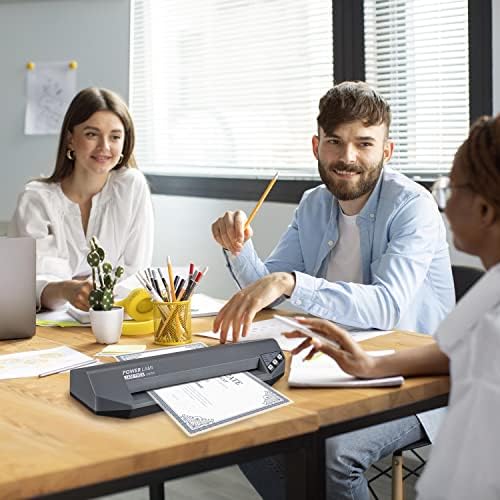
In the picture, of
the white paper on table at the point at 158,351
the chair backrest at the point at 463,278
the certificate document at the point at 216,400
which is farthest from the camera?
the chair backrest at the point at 463,278

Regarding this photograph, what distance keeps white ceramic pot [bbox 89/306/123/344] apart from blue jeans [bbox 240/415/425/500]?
461 millimetres

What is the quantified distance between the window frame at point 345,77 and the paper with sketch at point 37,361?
5.89 feet

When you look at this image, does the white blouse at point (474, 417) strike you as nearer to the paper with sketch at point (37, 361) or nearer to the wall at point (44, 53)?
the paper with sketch at point (37, 361)

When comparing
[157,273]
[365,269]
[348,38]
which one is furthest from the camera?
[348,38]

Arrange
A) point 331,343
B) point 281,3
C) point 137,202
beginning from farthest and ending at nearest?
1. point 281,3
2. point 137,202
3. point 331,343

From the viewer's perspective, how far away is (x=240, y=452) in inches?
54.1

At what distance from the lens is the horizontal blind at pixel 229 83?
3992 mm

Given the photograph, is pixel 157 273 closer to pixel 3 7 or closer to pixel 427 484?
pixel 427 484

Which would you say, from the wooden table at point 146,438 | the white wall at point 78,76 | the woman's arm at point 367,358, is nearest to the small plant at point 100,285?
the wooden table at point 146,438

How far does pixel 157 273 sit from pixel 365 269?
0.59 m

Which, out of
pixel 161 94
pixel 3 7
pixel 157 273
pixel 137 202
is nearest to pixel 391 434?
pixel 157 273

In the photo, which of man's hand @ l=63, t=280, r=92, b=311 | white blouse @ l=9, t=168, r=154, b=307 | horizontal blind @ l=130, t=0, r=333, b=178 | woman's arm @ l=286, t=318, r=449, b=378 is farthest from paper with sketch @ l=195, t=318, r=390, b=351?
horizontal blind @ l=130, t=0, r=333, b=178

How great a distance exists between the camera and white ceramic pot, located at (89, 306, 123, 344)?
79.6 inches

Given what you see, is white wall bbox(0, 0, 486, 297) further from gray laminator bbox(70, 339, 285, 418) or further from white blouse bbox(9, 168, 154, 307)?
gray laminator bbox(70, 339, 285, 418)
